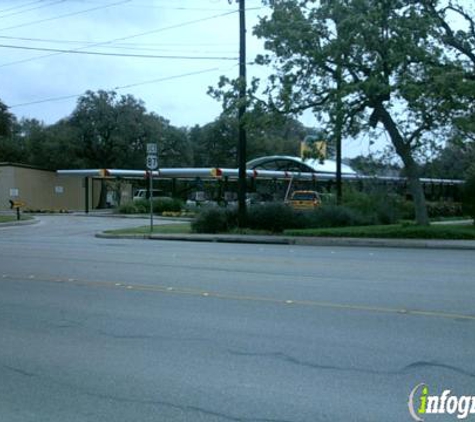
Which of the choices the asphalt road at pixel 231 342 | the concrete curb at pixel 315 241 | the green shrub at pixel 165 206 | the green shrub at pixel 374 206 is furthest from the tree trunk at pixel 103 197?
the asphalt road at pixel 231 342

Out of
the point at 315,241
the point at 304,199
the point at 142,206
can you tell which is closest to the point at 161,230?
the point at 315,241

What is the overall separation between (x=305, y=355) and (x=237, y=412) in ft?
5.53

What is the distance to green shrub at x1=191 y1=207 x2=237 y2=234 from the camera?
85.1 feet

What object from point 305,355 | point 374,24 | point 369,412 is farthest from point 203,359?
point 374,24

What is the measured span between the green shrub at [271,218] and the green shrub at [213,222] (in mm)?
931

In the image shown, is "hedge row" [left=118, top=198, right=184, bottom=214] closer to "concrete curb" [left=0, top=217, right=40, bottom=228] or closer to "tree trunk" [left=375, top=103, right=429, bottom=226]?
"concrete curb" [left=0, top=217, right=40, bottom=228]

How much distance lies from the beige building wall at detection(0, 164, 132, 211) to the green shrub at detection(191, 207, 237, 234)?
85.6ft

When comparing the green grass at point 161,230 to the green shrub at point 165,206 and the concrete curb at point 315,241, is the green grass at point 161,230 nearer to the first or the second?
the concrete curb at point 315,241

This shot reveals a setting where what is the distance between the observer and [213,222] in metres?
26.0

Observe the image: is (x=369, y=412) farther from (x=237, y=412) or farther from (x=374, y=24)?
(x=374, y=24)

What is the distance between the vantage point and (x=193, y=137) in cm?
9381

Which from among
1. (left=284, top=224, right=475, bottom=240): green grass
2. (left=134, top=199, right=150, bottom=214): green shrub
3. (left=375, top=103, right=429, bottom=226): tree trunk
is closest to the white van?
(left=134, top=199, right=150, bottom=214): green shrub

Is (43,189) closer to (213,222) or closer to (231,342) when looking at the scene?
(213,222)

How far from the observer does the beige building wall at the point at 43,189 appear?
4728 centimetres
